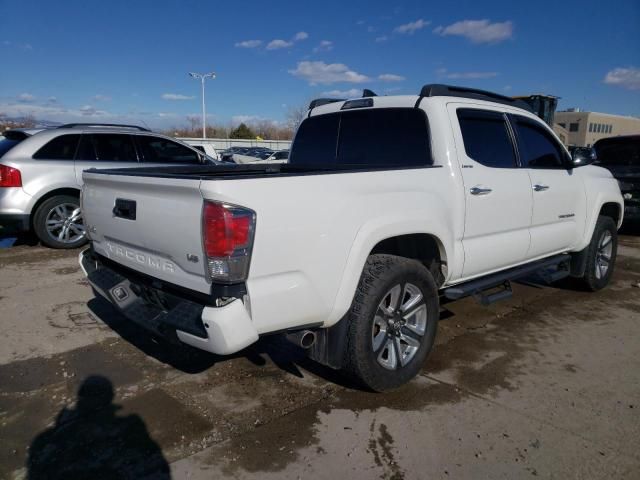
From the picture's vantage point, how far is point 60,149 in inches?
276

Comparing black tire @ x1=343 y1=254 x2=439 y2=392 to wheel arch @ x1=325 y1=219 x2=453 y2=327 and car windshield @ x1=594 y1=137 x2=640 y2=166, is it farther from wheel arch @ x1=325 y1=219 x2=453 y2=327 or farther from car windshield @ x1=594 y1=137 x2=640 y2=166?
car windshield @ x1=594 y1=137 x2=640 y2=166

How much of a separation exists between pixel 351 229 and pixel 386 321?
0.78 meters

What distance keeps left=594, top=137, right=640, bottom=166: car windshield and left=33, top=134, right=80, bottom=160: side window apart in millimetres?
9321

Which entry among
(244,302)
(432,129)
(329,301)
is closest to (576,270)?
(432,129)

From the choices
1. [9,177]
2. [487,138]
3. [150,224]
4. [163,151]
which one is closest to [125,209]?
[150,224]

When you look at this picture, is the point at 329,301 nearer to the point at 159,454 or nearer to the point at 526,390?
the point at 159,454

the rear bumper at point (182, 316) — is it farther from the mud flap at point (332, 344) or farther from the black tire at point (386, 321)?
the black tire at point (386, 321)

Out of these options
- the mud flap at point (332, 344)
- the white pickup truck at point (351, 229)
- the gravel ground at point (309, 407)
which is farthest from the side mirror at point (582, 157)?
the mud flap at point (332, 344)

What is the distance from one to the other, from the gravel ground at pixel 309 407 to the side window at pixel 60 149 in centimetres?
319

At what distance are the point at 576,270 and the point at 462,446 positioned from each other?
3.42m

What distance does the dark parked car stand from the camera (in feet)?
29.4

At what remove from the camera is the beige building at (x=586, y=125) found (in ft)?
266

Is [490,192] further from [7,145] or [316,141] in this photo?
[7,145]

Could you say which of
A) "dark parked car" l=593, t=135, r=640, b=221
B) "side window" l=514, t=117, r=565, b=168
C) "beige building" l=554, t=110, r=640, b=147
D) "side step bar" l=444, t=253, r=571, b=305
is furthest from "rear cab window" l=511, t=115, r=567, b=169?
"beige building" l=554, t=110, r=640, b=147
